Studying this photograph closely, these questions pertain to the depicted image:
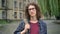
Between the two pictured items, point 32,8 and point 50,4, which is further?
point 50,4

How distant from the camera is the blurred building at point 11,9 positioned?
2678mm

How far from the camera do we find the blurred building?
105 inches

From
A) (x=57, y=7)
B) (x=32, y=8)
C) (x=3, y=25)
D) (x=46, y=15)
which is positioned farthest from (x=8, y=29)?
(x=32, y=8)

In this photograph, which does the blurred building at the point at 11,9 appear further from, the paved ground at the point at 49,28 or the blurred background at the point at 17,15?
the paved ground at the point at 49,28

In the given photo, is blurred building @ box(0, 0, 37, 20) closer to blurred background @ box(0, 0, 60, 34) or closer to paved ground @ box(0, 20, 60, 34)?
blurred background @ box(0, 0, 60, 34)

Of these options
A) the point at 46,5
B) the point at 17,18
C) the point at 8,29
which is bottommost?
the point at 8,29

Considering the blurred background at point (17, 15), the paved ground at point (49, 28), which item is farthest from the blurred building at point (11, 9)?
the paved ground at point (49, 28)

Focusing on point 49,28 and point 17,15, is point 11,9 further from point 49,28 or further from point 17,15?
point 49,28

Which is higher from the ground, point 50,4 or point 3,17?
point 50,4

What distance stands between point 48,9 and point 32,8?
6.08ft

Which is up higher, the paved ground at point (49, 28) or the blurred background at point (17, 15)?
the blurred background at point (17, 15)

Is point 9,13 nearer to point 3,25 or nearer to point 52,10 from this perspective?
point 3,25

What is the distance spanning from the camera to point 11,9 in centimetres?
271

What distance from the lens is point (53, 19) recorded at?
2713 mm
